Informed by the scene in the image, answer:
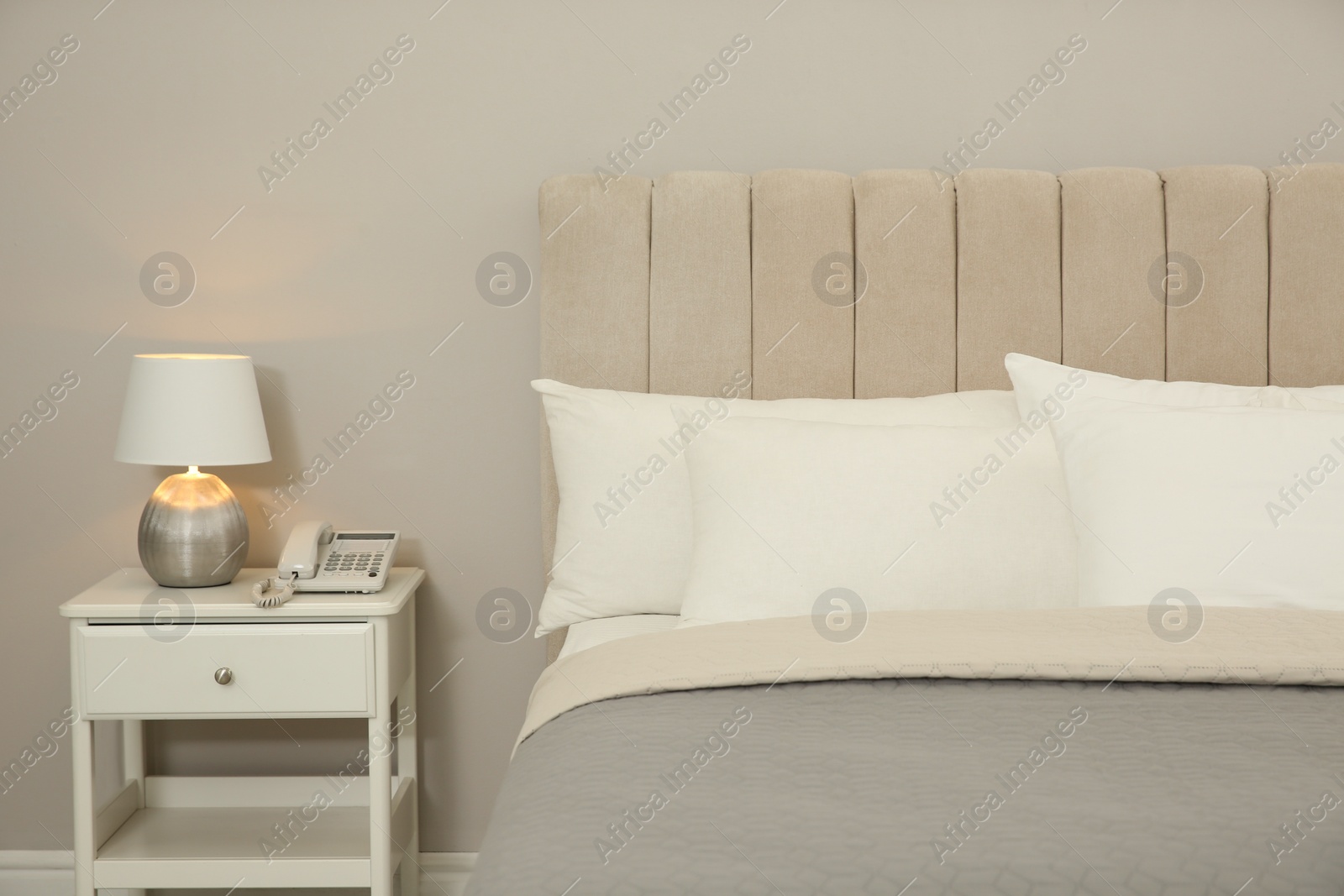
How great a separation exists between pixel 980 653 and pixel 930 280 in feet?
3.41

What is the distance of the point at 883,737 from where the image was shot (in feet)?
3.13

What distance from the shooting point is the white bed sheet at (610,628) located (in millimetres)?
1573

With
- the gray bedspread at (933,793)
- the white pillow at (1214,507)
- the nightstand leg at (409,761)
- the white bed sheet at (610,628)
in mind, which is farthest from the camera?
the nightstand leg at (409,761)

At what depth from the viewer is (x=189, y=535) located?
1811mm

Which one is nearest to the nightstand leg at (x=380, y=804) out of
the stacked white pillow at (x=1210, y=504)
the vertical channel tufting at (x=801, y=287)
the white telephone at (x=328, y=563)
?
the white telephone at (x=328, y=563)

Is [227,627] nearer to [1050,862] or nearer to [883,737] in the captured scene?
[883,737]

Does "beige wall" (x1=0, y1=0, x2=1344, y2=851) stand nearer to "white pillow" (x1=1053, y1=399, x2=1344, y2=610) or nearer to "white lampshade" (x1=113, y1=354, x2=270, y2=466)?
"white lampshade" (x1=113, y1=354, x2=270, y2=466)

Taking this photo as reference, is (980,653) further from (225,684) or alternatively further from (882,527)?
(225,684)

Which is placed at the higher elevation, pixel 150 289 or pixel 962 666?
pixel 150 289

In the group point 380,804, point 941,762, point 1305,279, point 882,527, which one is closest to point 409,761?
point 380,804

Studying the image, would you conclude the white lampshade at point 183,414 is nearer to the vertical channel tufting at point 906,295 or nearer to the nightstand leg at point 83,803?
the nightstand leg at point 83,803

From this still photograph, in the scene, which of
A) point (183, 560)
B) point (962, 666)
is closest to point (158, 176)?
point (183, 560)

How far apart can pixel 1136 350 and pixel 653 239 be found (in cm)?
101

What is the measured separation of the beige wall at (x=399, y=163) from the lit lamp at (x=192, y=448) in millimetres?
216
